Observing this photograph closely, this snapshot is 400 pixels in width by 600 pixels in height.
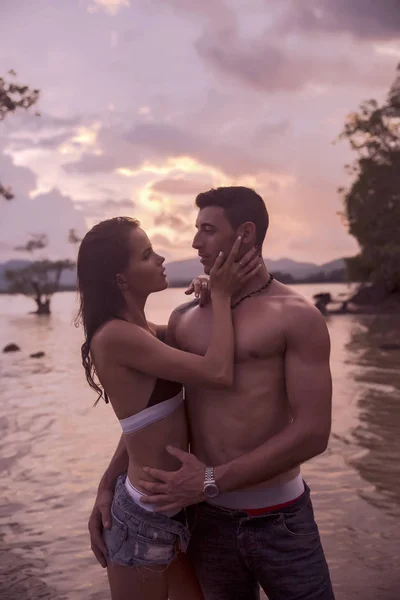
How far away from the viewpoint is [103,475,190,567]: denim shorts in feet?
9.56

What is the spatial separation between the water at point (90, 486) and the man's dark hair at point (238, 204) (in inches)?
148

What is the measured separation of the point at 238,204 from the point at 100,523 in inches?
65.2

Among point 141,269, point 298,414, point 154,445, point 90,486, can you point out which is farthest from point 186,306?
point 90,486

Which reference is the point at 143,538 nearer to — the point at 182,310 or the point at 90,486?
the point at 182,310

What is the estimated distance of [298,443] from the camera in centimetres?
280

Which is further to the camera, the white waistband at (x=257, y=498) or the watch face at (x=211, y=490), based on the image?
the white waistband at (x=257, y=498)

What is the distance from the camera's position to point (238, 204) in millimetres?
3031

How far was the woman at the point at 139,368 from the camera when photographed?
2.91 meters

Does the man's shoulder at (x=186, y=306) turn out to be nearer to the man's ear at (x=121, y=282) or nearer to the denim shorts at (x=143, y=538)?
the man's ear at (x=121, y=282)

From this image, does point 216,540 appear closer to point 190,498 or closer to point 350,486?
point 190,498

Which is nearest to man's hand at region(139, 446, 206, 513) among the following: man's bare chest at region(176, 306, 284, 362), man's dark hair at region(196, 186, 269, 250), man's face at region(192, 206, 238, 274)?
man's bare chest at region(176, 306, 284, 362)

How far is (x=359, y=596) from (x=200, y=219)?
3860mm

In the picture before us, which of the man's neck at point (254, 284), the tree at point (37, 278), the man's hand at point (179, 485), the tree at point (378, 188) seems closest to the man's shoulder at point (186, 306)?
the man's neck at point (254, 284)

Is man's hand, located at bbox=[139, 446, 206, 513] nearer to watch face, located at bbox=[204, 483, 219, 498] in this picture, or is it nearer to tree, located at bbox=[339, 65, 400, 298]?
watch face, located at bbox=[204, 483, 219, 498]
